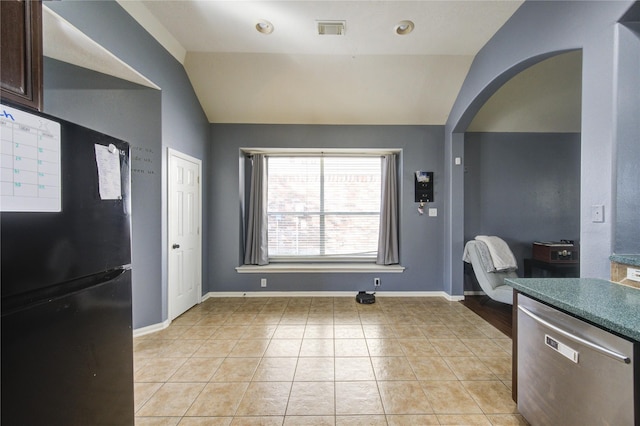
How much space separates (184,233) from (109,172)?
2267mm

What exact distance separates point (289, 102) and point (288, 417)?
3490mm

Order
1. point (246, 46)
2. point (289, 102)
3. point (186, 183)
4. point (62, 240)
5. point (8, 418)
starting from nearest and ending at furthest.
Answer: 1. point (8, 418)
2. point (62, 240)
3. point (246, 46)
4. point (186, 183)
5. point (289, 102)

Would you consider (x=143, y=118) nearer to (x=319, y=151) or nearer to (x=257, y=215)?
(x=257, y=215)

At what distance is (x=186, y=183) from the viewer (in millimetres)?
3215

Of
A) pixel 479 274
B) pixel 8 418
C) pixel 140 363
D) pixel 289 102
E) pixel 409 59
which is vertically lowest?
pixel 140 363

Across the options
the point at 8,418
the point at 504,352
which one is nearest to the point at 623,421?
the point at 504,352

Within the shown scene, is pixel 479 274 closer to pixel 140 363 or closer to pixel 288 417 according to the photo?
pixel 288 417

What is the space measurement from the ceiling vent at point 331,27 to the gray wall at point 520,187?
2.62 m

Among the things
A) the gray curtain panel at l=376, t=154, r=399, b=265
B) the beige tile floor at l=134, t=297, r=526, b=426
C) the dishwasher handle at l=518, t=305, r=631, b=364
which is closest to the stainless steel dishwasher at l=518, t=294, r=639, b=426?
the dishwasher handle at l=518, t=305, r=631, b=364

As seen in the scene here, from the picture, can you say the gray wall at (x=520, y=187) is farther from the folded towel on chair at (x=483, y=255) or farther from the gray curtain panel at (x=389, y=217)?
the gray curtain panel at (x=389, y=217)

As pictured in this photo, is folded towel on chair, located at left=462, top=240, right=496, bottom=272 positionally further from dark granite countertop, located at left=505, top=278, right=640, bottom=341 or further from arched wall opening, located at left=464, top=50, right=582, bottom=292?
dark granite countertop, located at left=505, top=278, right=640, bottom=341

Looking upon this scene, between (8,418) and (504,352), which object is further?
(504,352)

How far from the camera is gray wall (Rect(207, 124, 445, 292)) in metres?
3.84

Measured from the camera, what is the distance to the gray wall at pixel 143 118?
2.28 m
